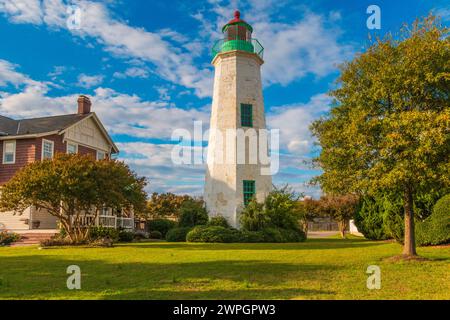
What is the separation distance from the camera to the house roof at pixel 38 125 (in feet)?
85.3

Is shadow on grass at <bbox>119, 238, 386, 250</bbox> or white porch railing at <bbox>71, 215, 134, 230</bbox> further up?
white porch railing at <bbox>71, 215, 134, 230</bbox>

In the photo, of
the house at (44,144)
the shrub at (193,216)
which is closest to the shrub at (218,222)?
the shrub at (193,216)

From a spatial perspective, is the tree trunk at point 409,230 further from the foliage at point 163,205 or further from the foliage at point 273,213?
the foliage at point 163,205

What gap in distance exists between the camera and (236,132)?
80.2 ft

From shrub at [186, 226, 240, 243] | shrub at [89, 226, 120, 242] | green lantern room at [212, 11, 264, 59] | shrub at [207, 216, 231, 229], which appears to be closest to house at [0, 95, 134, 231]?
shrub at [89, 226, 120, 242]

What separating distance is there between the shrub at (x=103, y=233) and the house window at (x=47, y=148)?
250 inches

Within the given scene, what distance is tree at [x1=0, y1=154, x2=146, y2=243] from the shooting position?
677 inches

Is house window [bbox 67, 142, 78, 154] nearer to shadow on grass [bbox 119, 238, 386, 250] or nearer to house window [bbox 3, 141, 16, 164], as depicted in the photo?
house window [bbox 3, 141, 16, 164]

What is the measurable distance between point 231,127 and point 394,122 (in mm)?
14129

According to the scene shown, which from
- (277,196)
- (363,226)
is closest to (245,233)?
(277,196)

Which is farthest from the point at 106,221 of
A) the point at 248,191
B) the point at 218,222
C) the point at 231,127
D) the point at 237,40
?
the point at 237,40

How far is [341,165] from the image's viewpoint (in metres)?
12.8

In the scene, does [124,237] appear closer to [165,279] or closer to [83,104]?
[83,104]

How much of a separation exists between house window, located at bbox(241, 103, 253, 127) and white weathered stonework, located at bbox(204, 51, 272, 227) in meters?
0.22
